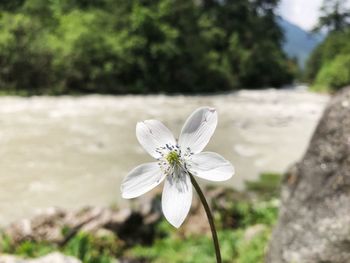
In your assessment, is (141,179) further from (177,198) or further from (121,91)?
(121,91)

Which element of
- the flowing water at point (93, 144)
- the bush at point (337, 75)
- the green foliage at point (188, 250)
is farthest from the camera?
the bush at point (337, 75)

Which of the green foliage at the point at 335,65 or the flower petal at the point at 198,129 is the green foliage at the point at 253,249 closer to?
the flower petal at the point at 198,129

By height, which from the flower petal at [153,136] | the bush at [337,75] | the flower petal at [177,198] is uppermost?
the bush at [337,75]

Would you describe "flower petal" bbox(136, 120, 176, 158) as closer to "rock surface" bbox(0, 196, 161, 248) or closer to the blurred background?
"rock surface" bbox(0, 196, 161, 248)

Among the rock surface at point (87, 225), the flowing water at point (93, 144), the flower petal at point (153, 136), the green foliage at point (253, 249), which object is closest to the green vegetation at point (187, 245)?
the green foliage at point (253, 249)

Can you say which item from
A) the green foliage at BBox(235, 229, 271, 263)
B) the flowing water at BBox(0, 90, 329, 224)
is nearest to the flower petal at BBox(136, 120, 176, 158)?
the green foliage at BBox(235, 229, 271, 263)

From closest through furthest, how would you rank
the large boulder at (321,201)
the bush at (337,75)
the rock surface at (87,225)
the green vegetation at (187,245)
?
1. the large boulder at (321,201)
2. the green vegetation at (187,245)
3. the rock surface at (87,225)
4. the bush at (337,75)

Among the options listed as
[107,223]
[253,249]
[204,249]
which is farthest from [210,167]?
[107,223]
